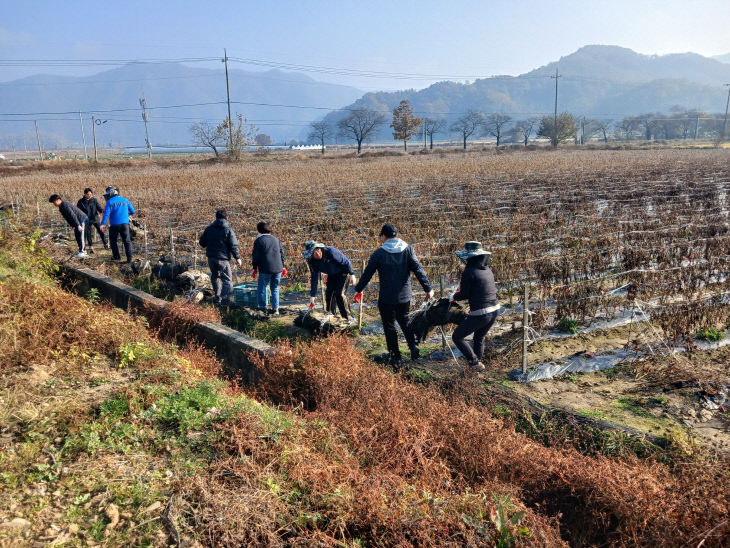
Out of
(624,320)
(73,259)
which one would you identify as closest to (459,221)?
(624,320)

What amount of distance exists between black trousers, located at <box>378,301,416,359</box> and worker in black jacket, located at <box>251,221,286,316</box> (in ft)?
7.68

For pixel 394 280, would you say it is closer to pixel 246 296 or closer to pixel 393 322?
pixel 393 322

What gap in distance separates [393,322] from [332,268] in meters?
1.44

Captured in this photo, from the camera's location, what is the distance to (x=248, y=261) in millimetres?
10867

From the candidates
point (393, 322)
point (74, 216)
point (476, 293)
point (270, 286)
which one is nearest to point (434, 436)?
point (476, 293)

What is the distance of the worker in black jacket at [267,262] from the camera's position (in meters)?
7.87

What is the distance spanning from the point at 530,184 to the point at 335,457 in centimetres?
2115

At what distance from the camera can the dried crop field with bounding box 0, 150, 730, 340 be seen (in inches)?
301

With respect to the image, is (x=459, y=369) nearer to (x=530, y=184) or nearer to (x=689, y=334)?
(x=689, y=334)

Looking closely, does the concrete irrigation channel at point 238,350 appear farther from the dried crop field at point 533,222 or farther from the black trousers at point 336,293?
the dried crop field at point 533,222

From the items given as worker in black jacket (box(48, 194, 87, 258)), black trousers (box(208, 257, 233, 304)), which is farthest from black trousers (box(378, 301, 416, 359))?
worker in black jacket (box(48, 194, 87, 258))

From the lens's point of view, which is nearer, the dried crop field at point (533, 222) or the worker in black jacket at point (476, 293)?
the worker in black jacket at point (476, 293)

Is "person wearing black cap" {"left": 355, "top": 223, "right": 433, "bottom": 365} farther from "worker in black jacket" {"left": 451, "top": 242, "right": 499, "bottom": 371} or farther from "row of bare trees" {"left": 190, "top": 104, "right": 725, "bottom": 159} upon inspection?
"row of bare trees" {"left": 190, "top": 104, "right": 725, "bottom": 159}

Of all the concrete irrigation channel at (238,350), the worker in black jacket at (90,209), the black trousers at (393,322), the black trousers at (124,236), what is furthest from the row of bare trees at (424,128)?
the black trousers at (393,322)
